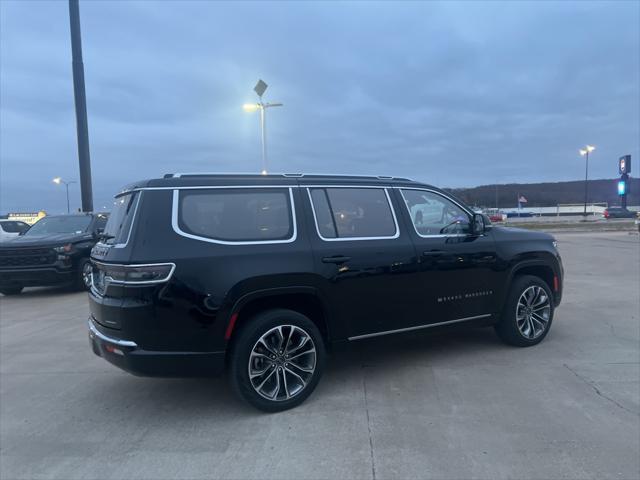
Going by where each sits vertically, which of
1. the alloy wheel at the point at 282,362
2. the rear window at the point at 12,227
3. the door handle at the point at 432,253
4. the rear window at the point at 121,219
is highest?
the rear window at the point at 121,219

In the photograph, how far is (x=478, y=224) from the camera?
5035 millimetres

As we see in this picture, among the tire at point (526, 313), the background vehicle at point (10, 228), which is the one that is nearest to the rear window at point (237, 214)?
the tire at point (526, 313)

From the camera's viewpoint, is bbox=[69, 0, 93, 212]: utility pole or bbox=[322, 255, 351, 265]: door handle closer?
bbox=[322, 255, 351, 265]: door handle

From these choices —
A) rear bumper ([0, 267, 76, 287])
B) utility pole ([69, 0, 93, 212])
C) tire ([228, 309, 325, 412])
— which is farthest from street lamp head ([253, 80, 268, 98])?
tire ([228, 309, 325, 412])

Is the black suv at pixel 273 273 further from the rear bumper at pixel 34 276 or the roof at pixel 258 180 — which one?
the rear bumper at pixel 34 276

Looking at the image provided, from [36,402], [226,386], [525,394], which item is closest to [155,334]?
[226,386]

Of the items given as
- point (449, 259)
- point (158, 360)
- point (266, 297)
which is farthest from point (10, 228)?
point (449, 259)

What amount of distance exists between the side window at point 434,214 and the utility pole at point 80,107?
563 inches

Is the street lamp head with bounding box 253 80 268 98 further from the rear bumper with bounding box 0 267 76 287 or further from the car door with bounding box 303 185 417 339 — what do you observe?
the car door with bounding box 303 185 417 339

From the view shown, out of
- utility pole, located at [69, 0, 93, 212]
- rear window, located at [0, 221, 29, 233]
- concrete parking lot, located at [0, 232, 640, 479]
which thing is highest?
utility pole, located at [69, 0, 93, 212]

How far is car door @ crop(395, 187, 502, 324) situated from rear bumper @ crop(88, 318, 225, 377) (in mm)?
2102

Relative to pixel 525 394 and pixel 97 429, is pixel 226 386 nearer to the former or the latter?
pixel 97 429

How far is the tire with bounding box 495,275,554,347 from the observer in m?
5.23

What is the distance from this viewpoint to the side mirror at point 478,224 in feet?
16.5
